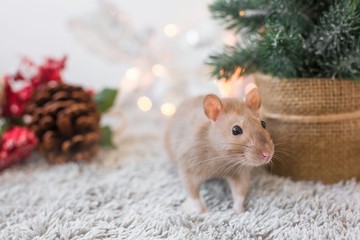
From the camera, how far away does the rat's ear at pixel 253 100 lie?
852 millimetres

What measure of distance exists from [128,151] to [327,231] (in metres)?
0.65

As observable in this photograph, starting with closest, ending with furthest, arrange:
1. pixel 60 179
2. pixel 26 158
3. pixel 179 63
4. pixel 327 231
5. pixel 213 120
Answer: pixel 327 231 < pixel 213 120 < pixel 60 179 < pixel 26 158 < pixel 179 63

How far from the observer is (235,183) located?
873 mm

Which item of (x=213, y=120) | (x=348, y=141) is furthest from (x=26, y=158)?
(x=348, y=141)

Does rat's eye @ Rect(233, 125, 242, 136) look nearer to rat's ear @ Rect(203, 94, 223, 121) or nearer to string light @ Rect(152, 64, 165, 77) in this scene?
rat's ear @ Rect(203, 94, 223, 121)

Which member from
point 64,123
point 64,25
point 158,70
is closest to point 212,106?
point 64,123

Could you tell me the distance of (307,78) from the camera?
0.91 meters

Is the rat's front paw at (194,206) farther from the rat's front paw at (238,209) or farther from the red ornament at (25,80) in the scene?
the red ornament at (25,80)

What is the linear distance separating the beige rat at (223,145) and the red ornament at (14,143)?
41 centimetres

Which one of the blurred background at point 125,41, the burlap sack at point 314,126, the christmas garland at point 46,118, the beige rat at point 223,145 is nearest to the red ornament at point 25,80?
the christmas garland at point 46,118

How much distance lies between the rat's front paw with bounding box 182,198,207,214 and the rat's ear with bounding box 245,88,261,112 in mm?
218

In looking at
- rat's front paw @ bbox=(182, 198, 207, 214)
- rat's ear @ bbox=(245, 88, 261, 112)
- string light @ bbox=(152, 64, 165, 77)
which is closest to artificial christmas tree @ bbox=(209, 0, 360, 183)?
rat's ear @ bbox=(245, 88, 261, 112)

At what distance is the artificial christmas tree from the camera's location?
0.88 meters

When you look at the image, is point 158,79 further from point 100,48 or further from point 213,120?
point 213,120
